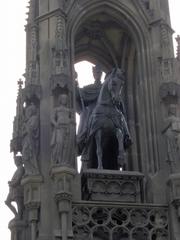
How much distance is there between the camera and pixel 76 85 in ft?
56.4

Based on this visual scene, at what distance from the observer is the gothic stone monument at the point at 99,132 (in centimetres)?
1498

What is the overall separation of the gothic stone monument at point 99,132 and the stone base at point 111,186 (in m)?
0.02

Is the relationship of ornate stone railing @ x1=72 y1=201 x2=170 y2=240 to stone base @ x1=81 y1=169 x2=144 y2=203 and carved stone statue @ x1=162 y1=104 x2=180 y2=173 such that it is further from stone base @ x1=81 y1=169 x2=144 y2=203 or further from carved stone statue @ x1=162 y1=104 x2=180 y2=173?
carved stone statue @ x1=162 y1=104 x2=180 y2=173

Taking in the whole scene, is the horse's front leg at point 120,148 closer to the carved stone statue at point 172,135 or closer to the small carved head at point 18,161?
the carved stone statue at point 172,135

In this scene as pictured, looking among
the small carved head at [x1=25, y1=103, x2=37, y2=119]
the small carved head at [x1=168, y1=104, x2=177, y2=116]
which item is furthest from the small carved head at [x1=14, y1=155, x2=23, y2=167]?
the small carved head at [x1=168, y1=104, x2=177, y2=116]

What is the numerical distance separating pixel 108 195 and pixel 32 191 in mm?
1642

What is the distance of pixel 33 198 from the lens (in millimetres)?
14898

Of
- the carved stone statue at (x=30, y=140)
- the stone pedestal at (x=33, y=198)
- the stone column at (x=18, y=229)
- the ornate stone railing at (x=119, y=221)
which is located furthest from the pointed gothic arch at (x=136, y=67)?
the stone column at (x=18, y=229)

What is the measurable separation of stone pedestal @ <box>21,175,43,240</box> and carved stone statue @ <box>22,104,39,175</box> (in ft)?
0.55

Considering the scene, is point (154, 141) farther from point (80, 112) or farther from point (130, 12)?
point (130, 12)

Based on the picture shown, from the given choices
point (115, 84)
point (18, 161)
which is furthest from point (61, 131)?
point (115, 84)

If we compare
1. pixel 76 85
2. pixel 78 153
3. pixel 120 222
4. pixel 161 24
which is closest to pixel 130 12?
pixel 161 24

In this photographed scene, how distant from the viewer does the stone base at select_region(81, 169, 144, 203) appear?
15.7 meters

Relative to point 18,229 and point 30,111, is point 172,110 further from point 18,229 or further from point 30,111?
point 18,229
